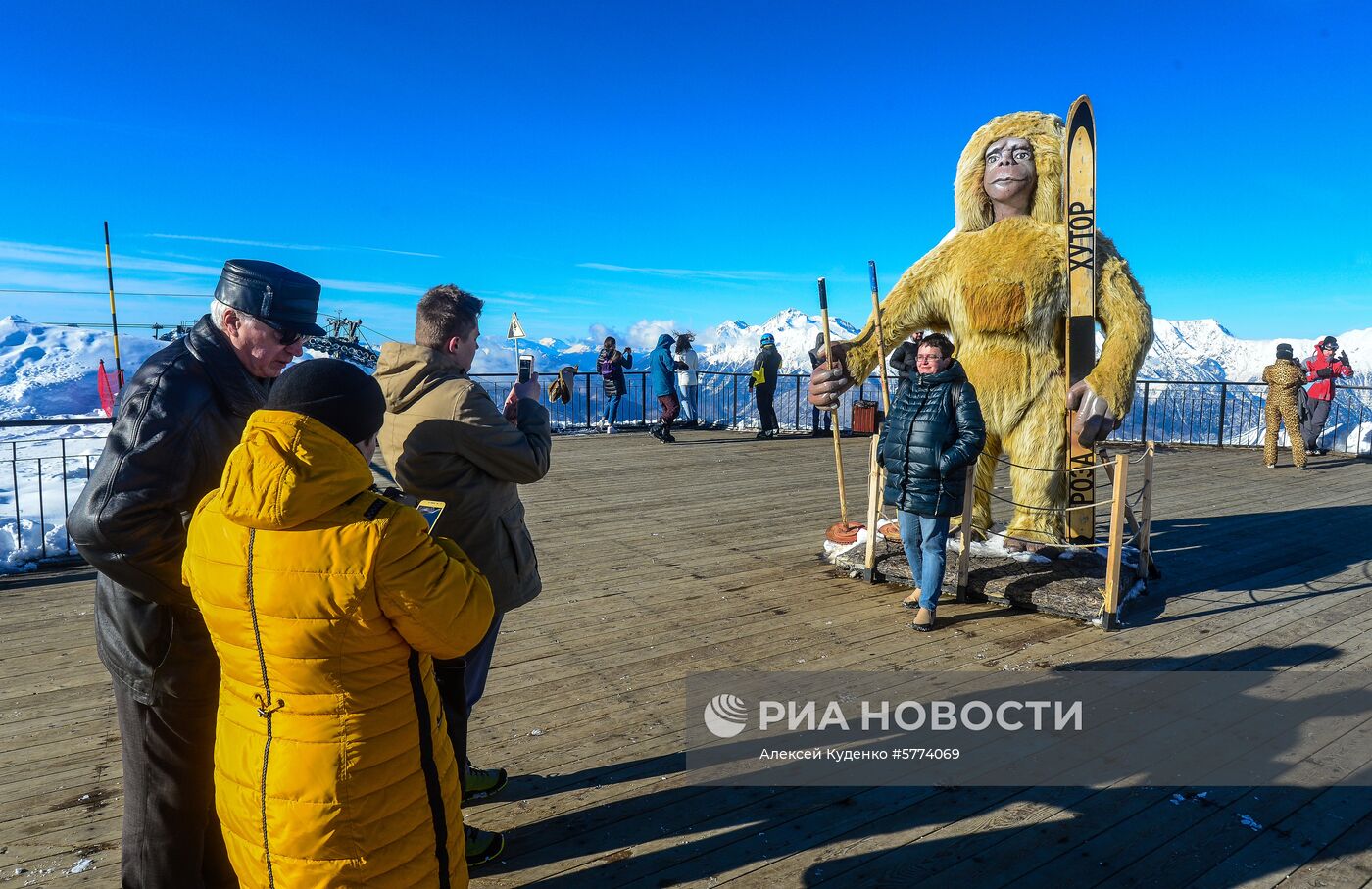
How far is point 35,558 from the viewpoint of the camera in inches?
222

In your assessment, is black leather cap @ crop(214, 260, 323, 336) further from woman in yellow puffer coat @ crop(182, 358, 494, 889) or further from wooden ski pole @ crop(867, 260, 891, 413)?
wooden ski pole @ crop(867, 260, 891, 413)

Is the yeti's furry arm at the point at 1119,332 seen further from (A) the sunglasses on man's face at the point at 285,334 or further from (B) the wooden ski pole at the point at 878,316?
(A) the sunglasses on man's face at the point at 285,334

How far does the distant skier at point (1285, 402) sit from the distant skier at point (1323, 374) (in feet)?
3.75

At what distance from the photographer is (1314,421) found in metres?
11.6

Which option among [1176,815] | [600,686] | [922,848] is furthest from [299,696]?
[1176,815]

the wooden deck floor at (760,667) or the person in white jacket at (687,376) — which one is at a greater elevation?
the person in white jacket at (687,376)

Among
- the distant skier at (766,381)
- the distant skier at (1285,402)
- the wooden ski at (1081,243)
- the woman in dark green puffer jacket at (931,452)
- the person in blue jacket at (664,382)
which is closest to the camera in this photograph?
the woman in dark green puffer jacket at (931,452)

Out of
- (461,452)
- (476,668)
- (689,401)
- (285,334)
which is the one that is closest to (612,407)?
(689,401)

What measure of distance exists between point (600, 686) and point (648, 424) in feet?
37.2

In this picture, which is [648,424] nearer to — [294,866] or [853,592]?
[853,592]

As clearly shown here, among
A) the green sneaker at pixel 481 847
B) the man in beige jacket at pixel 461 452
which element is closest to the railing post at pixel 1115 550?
the man in beige jacket at pixel 461 452

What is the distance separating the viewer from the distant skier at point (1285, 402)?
1024 centimetres

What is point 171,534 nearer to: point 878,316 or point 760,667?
point 760,667

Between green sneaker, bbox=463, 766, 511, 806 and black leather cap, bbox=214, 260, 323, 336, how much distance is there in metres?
1.62
